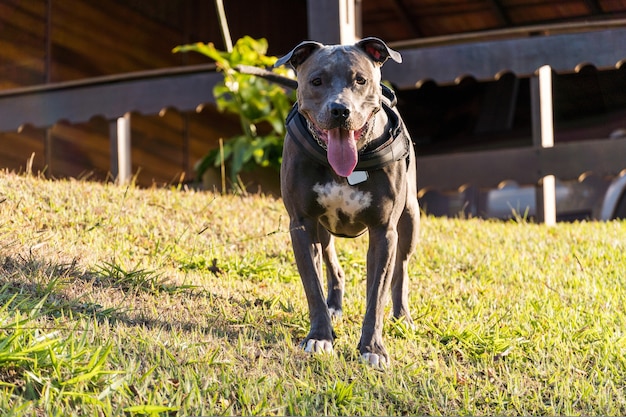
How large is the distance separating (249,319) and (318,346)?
641 mm

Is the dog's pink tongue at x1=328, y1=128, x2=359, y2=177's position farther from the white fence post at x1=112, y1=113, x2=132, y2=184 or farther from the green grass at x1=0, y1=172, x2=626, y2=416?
the white fence post at x1=112, y1=113, x2=132, y2=184

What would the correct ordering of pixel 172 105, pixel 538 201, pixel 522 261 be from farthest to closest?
pixel 172 105 → pixel 538 201 → pixel 522 261

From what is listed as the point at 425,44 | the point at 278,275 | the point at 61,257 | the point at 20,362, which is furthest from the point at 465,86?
the point at 20,362

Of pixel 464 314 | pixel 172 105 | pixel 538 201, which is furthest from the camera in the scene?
pixel 172 105

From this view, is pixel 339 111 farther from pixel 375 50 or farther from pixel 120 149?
pixel 120 149

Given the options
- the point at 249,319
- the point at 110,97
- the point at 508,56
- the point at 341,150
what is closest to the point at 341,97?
the point at 341,150

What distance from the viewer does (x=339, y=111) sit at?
3.55m

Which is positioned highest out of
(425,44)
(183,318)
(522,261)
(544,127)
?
(425,44)

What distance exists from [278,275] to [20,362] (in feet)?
7.66

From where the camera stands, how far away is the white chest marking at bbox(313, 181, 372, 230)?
387cm

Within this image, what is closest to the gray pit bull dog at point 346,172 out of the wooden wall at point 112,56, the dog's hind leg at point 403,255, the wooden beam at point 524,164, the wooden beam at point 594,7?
the dog's hind leg at point 403,255

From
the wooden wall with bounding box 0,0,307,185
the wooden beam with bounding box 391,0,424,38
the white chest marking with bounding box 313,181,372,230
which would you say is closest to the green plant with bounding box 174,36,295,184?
the wooden wall with bounding box 0,0,307,185

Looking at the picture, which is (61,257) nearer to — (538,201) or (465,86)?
(538,201)

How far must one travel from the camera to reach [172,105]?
8.87 m
